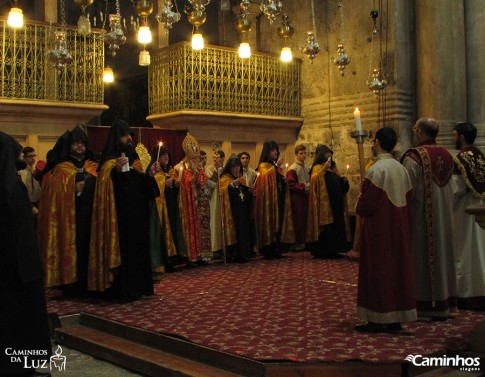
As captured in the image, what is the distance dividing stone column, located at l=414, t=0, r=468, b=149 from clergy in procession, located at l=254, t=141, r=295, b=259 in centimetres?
286

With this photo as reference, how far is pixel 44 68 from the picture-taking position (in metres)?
10.6

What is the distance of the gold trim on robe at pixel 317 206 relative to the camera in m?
10.8

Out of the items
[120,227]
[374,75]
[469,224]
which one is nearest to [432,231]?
[469,224]

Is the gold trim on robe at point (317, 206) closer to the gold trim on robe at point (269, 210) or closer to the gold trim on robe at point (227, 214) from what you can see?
the gold trim on robe at point (269, 210)

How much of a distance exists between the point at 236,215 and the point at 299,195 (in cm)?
137

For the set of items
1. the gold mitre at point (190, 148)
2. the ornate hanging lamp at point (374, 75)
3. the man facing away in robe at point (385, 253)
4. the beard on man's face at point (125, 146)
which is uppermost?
the ornate hanging lamp at point (374, 75)

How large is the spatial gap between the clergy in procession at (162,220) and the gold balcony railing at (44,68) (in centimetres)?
234

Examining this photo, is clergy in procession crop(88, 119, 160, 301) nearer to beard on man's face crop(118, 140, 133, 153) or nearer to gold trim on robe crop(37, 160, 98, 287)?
beard on man's face crop(118, 140, 133, 153)

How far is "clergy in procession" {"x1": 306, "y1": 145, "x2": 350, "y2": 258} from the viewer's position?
10805mm

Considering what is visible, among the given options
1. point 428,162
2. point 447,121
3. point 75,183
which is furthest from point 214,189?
point 428,162

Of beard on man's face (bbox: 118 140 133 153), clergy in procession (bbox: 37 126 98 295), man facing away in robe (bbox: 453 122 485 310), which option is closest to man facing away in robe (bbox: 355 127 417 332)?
man facing away in robe (bbox: 453 122 485 310)

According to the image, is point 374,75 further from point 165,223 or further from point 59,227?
point 59,227

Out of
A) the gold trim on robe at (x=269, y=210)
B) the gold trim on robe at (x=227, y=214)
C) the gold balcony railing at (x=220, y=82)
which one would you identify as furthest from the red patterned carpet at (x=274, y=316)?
the gold balcony railing at (x=220, y=82)

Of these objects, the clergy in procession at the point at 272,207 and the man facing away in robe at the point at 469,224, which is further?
the clergy in procession at the point at 272,207
